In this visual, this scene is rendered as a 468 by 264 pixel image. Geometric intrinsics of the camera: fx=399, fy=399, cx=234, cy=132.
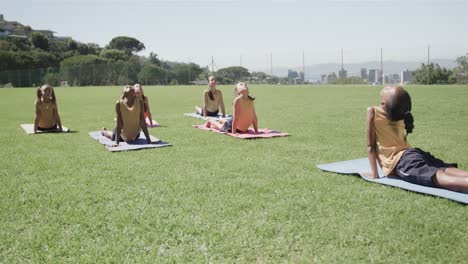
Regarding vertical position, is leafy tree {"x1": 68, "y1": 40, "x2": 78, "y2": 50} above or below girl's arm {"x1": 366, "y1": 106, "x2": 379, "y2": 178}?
above

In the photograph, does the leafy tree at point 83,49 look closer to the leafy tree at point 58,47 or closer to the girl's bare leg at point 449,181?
the leafy tree at point 58,47

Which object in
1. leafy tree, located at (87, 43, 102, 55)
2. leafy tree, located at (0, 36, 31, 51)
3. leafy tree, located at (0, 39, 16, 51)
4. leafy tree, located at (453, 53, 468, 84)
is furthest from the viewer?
leafy tree, located at (87, 43, 102, 55)

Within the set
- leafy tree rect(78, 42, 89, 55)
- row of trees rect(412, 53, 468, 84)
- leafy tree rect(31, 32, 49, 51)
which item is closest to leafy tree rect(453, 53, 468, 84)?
row of trees rect(412, 53, 468, 84)

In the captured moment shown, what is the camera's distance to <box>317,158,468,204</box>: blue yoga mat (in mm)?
4312

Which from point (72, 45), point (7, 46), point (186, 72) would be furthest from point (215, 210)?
point (72, 45)

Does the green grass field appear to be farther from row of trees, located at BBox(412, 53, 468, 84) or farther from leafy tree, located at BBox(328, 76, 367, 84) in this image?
leafy tree, located at BBox(328, 76, 367, 84)

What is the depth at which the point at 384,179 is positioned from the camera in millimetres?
5043

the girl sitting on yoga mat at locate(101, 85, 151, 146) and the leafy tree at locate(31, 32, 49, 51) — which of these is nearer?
the girl sitting on yoga mat at locate(101, 85, 151, 146)

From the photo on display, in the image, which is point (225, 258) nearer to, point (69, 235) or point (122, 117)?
point (69, 235)

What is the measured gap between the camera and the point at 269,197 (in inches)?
181

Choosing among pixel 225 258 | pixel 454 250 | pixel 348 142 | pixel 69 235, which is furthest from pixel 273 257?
pixel 348 142

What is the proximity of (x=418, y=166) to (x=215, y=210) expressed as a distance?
2461 millimetres

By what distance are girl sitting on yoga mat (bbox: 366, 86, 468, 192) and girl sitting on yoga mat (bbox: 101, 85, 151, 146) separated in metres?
4.76

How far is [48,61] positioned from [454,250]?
77.2 meters
